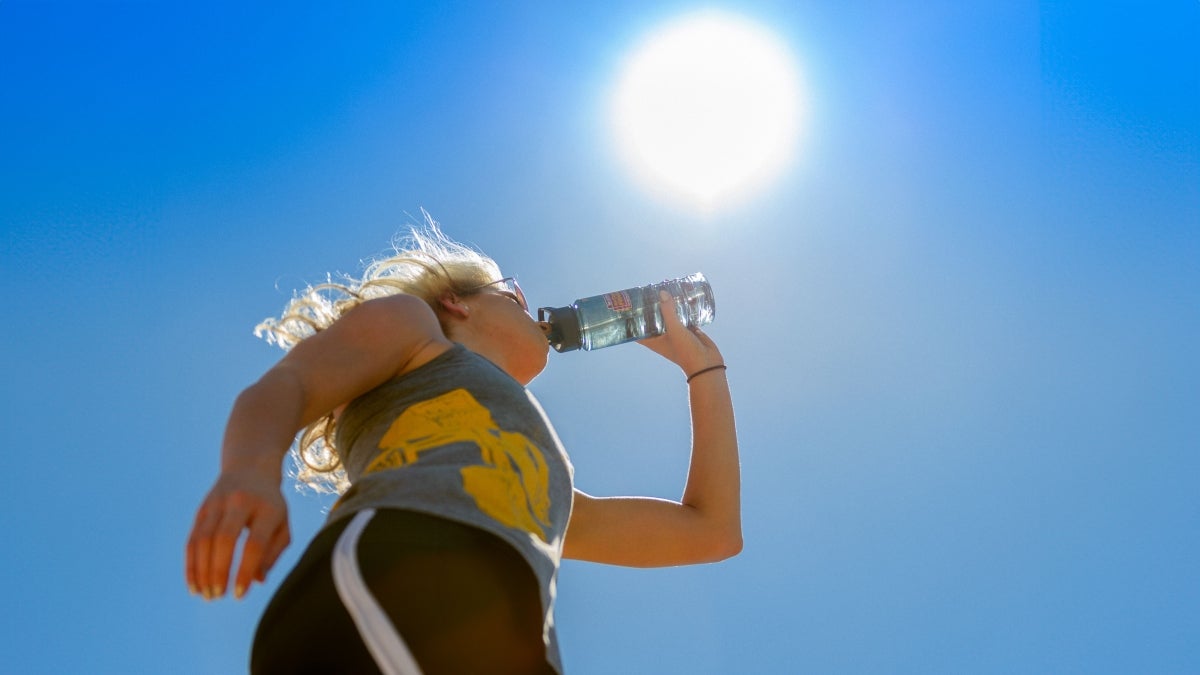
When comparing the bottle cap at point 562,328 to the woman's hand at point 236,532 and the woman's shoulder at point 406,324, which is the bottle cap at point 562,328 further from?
the woman's hand at point 236,532

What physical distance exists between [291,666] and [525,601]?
0.36 meters

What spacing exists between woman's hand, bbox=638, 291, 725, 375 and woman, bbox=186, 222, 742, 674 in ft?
1.74

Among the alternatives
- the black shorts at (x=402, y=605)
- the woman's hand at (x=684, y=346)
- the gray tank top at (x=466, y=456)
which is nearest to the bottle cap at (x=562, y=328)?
the woman's hand at (x=684, y=346)

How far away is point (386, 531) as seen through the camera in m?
1.27

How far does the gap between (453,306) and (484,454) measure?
0.88 m

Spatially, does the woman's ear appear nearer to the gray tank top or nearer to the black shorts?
the gray tank top

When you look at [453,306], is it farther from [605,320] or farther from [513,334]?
[605,320]

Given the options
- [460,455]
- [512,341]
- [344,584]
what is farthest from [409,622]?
[512,341]

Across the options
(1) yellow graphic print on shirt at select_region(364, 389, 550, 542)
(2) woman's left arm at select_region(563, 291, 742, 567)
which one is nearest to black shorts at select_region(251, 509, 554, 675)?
(1) yellow graphic print on shirt at select_region(364, 389, 550, 542)

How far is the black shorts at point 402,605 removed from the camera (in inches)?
44.7

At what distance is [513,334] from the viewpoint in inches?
92.7

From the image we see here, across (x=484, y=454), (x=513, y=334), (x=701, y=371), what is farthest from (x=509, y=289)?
(x=484, y=454)

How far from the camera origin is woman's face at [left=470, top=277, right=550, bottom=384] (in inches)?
92.1

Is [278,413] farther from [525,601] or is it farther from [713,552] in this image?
[713,552]
